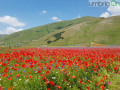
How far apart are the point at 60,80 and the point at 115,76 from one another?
367 cm

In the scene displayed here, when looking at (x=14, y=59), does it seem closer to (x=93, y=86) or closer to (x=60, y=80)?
(x=60, y=80)

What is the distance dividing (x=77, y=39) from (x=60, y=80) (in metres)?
100

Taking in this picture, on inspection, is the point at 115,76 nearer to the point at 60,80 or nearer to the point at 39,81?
the point at 60,80

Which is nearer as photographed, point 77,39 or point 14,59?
point 14,59

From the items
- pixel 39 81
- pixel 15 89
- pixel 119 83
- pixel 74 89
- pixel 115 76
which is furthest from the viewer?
pixel 115 76

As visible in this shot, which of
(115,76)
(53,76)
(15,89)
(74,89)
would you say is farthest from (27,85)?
(115,76)

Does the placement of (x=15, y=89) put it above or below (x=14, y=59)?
below

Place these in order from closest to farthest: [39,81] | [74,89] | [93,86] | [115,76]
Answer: [39,81]
[74,89]
[93,86]
[115,76]

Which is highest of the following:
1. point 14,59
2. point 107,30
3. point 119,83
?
point 107,30

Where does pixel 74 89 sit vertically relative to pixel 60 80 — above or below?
below

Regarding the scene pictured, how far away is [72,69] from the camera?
5.45m

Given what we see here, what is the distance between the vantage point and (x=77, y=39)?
102 metres

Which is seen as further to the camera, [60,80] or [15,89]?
[60,80]

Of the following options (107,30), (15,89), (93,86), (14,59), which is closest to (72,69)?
(93,86)
